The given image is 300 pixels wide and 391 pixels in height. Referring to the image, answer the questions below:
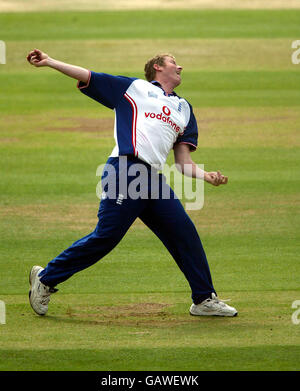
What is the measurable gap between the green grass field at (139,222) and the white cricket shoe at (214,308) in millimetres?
116

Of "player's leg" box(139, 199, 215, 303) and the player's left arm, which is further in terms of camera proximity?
the player's left arm

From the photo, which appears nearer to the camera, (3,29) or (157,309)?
(157,309)

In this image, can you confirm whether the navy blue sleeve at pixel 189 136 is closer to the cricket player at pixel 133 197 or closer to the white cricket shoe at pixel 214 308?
the cricket player at pixel 133 197

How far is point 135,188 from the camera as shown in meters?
7.25

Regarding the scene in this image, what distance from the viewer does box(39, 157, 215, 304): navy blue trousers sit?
285 inches

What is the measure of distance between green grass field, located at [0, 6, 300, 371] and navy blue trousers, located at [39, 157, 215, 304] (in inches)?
13.6

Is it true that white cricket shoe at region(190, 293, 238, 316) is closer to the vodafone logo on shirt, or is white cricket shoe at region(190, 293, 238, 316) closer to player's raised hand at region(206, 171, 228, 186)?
player's raised hand at region(206, 171, 228, 186)

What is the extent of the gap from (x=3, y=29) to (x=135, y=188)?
59.7 feet

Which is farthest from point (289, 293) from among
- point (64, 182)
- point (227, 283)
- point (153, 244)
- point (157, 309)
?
point (64, 182)

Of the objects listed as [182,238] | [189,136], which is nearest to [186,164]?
[189,136]
